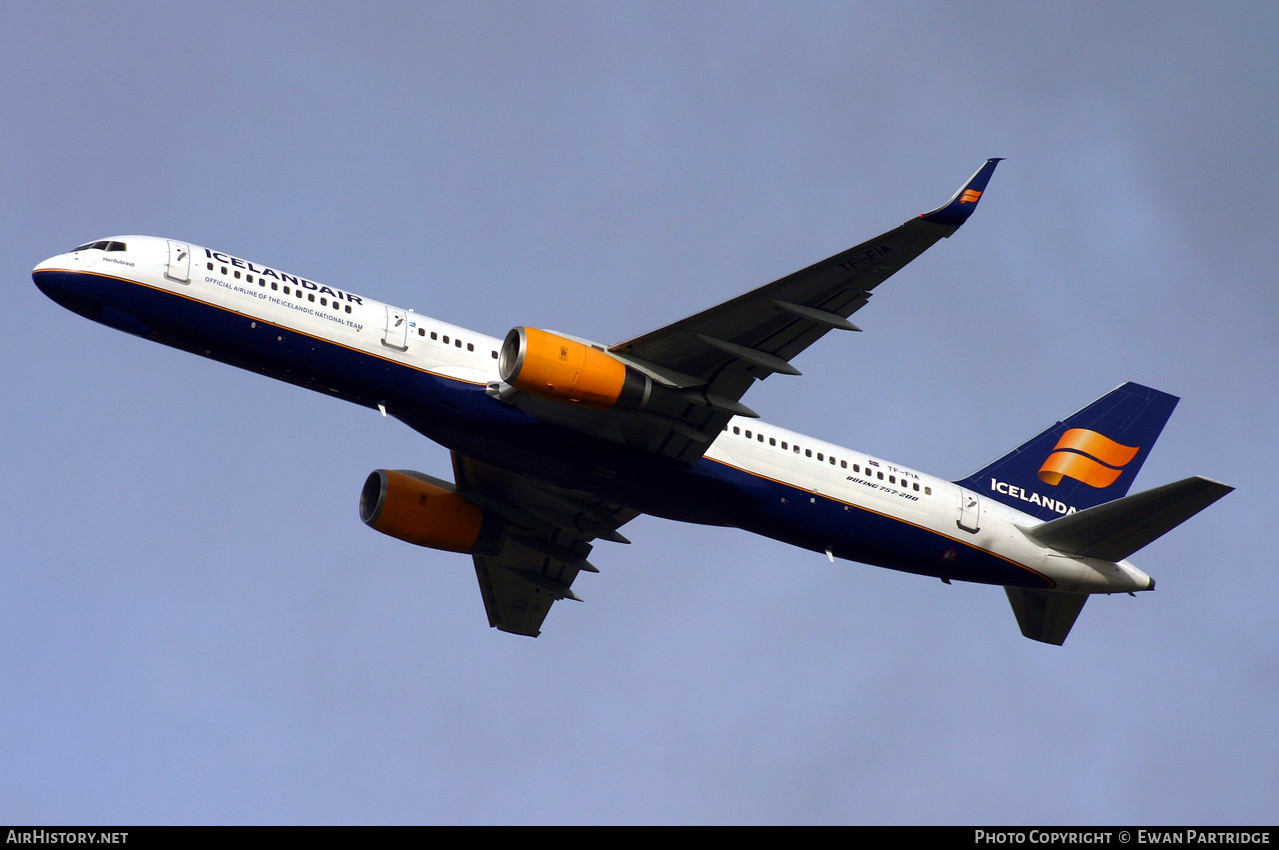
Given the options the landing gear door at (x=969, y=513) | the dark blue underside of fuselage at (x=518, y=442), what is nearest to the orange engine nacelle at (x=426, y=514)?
Result: the dark blue underside of fuselage at (x=518, y=442)

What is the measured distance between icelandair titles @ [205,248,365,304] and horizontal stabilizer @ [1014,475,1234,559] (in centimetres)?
2181

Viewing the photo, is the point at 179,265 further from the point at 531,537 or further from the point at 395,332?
the point at 531,537

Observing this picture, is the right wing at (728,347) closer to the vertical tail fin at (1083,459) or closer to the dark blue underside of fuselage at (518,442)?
the dark blue underside of fuselage at (518,442)

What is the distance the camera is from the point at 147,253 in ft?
110

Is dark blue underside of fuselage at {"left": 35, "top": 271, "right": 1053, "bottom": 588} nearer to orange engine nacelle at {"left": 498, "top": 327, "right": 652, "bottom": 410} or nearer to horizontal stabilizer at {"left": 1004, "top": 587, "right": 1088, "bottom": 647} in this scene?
orange engine nacelle at {"left": 498, "top": 327, "right": 652, "bottom": 410}

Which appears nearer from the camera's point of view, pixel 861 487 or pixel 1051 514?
pixel 861 487

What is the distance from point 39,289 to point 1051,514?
102 feet

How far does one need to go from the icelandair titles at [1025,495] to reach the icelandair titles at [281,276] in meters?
21.4

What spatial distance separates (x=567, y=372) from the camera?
33.1 metres

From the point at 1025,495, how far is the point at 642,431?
48.4 feet

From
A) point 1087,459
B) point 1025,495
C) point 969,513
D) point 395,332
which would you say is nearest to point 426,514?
point 395,332
